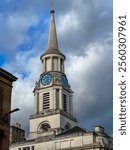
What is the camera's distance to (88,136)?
8556 centimetres

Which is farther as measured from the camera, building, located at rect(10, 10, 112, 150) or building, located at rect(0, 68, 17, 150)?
building, located at rect(10, 10, 112, 150)

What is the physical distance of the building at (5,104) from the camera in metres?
40.7

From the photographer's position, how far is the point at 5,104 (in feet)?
137

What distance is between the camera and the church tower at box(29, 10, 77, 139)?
108 metres

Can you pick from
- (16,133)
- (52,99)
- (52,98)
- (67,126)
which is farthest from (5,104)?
(67,126)

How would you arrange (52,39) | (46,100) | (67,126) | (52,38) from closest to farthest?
(67,126), (46,100), (52,39), (52,38)

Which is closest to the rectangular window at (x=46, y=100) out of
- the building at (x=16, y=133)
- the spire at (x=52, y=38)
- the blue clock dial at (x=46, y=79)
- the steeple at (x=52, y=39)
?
the blue clock dial at (x=46, y=79)

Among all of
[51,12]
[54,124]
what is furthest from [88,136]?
[51,12]

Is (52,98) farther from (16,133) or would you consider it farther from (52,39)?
(52,39)

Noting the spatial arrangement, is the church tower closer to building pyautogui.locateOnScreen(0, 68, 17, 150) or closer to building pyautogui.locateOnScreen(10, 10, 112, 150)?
building pyautogui.locateOnScreen(10, 10, 112, 150)

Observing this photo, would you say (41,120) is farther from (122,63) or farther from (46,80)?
(122,63)

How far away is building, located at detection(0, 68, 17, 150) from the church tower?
62.5m

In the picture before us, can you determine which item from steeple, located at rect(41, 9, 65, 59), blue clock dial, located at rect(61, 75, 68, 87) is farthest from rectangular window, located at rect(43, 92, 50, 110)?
steeple, located at rect(41, 9, 65, 59)

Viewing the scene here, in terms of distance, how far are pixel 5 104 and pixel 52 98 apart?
6934cm
